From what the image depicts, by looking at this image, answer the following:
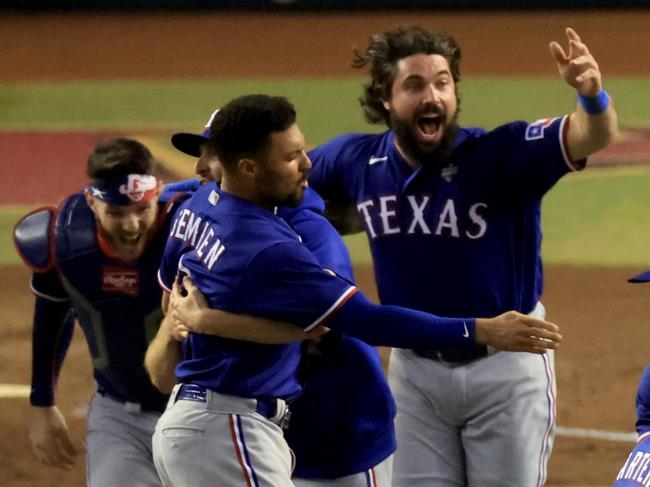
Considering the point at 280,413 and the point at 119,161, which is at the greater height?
the point at 119,161

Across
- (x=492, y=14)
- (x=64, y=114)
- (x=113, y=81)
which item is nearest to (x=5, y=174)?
(x=64, y=114)

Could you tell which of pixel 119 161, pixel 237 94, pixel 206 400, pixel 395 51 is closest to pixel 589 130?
pixel 395 51

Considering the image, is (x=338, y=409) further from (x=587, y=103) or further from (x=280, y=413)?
(x=587, y=103)

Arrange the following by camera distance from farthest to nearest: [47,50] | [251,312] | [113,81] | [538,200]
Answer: [47,50] → [113,81] → [538,200] → [251,312]

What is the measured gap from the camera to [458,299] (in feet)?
17.4

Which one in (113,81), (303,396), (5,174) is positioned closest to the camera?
(303,396)

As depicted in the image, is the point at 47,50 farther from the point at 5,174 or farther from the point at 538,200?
the point at 538,200

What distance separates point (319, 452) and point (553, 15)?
14.9 metres

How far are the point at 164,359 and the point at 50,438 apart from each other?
1.28m

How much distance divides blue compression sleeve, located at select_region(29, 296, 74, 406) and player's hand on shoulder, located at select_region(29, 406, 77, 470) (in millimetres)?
49

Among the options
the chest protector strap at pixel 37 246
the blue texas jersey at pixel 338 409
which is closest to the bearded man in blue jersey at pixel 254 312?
the blue texas jersey at pixel 338 409

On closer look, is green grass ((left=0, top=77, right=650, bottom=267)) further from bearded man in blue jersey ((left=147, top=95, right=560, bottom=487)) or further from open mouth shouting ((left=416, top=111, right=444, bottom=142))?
bearded man in blue jersey ((left=147, top=95, right=560, bottom=487))

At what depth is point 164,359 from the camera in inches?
198

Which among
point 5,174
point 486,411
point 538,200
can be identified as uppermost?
point 538,200
